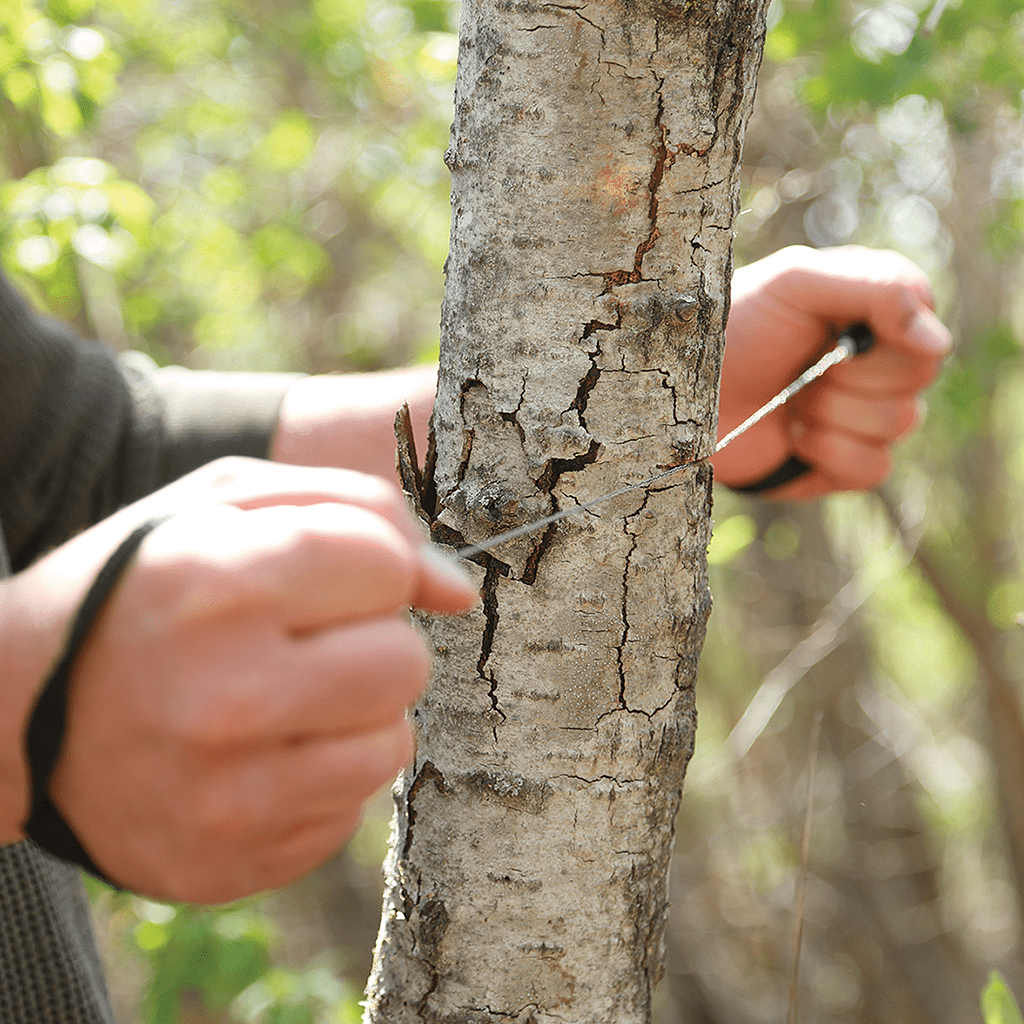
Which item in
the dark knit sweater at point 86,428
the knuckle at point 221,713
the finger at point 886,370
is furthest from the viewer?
the dark knit sweater at point 86,428

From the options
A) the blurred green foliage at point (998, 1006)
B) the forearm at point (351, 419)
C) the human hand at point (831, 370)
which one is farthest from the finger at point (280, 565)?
the blurred green foliage at point (998, 1006)

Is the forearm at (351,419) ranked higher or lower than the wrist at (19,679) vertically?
lower

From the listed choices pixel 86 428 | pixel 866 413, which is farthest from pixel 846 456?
pixel 86 428

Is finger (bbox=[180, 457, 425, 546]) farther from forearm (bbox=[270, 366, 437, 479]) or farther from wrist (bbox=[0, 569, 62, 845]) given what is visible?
forearm (bbox=[270, 366, 437, 479])

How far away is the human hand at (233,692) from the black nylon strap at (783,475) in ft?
2.80

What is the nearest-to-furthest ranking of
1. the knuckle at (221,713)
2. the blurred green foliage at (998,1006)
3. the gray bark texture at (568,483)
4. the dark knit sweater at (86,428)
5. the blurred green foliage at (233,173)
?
the knuckle at (221,713) < the gray bark texture at (568,483) < the blurred green foliage at (998,1006) < the dark knit sweater at (86,428) < the blurred green foliage at (233,173)

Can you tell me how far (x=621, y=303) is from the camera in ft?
2.28

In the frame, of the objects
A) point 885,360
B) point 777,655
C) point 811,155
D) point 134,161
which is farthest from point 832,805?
point 134,161

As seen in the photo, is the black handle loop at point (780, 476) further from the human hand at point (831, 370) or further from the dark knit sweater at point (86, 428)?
the dark knit sweater at point (86, 428)

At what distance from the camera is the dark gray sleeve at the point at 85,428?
129 cm

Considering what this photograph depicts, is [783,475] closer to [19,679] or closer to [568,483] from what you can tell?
[568,483]

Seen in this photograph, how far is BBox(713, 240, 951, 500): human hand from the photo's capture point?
1.09 metres

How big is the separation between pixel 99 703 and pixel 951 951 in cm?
332

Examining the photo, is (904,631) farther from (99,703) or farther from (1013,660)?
(99,703)
